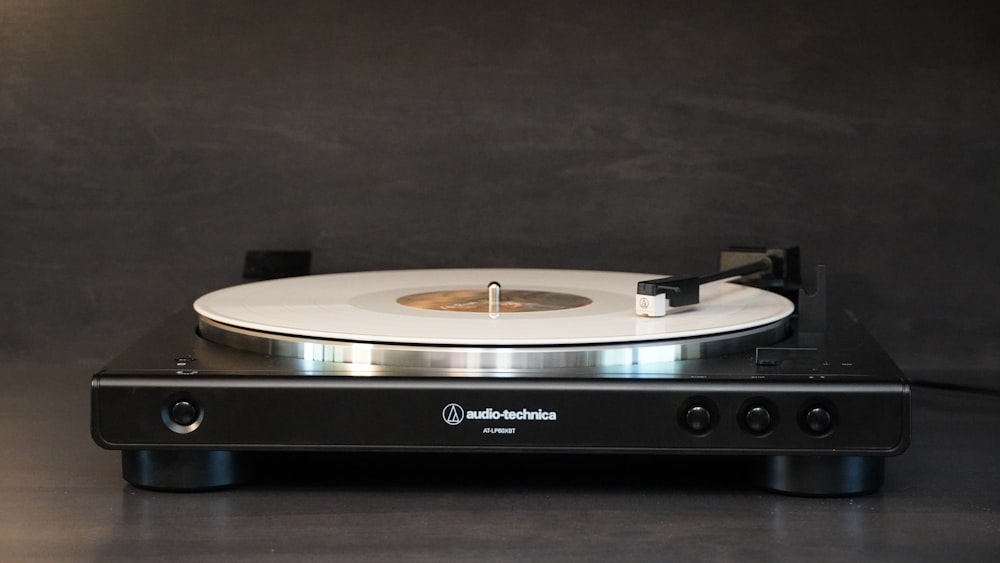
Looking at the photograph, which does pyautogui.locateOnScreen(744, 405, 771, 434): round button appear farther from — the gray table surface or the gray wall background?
the gray wall background

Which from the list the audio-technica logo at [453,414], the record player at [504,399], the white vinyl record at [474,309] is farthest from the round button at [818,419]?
the audio-technica logo at [453,414]

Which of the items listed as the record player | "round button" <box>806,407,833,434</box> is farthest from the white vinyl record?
"round button" <box>806,407,833,434</box>

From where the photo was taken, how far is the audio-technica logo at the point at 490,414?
2.91 ft

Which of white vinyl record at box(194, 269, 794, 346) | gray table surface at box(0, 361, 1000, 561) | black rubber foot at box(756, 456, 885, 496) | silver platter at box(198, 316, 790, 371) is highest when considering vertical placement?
white vinyl record at box(194, 269, 794, 346)

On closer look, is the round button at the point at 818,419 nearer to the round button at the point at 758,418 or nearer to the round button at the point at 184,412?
the round button at the point at 758,418

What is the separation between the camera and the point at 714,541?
2.81 ft

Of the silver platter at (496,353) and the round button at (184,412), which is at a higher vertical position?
the silver platter at (496,353)

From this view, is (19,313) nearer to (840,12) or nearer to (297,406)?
(297,406)

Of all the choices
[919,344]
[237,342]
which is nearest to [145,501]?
[237,342]

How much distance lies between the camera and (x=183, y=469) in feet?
3.09

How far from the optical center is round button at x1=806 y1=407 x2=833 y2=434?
885 millimetres

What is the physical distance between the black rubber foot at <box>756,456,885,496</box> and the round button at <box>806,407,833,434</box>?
4 centimetres

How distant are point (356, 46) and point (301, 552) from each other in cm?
82

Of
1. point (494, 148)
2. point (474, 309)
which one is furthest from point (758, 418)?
point (494, 148)
